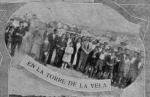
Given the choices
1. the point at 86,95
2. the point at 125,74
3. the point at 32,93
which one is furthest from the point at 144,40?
the point at 32,93

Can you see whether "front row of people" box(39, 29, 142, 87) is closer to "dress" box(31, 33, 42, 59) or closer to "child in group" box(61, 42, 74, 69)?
"child in group" box(61, 42, 74, 69)

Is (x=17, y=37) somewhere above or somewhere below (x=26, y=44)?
above

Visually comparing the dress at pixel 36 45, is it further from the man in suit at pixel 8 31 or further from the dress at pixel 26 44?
the man in suit at pixel 8 31

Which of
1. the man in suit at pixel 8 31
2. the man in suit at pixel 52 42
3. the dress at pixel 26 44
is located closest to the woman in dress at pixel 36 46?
the dress at pixel 26 44

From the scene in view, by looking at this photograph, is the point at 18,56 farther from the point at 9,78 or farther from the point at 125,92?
the point at 125,92

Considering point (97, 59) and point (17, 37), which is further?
point (17, 37)

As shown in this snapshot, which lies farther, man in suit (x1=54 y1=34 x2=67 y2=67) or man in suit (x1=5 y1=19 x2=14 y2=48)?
man in suit (x1=5 y1=19 x2=14 y2=48)

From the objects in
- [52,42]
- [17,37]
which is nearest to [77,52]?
[52,42]
